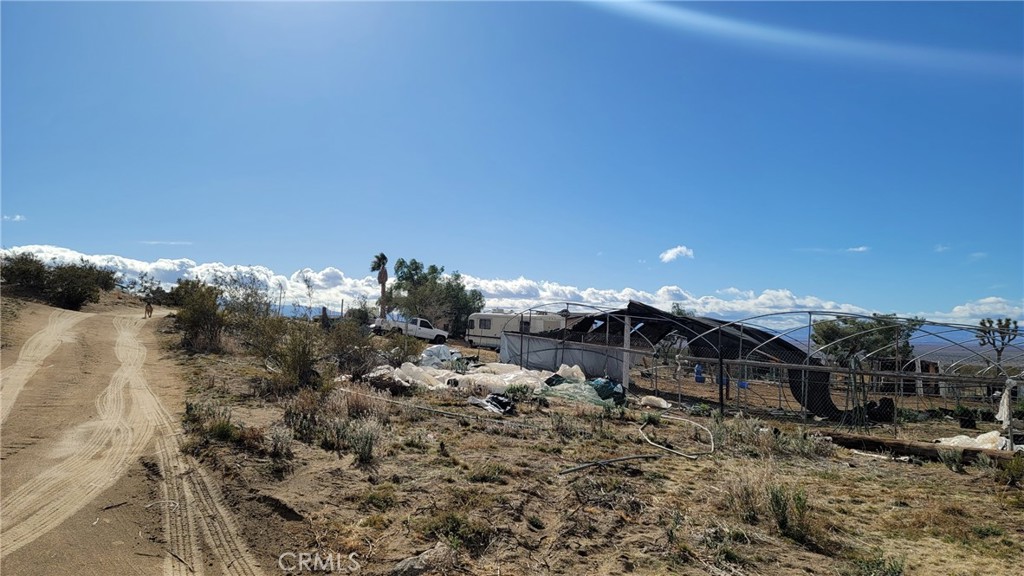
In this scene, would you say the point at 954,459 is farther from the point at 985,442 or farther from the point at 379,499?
the point at 379,499

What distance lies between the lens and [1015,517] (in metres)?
5.66

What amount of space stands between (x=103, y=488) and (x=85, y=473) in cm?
64

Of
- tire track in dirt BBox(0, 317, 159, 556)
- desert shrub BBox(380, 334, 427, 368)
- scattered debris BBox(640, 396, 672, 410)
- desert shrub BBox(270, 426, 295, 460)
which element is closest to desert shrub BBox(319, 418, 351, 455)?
desert shrub BBox(270, 426, 295, 460)

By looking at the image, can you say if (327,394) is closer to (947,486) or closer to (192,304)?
(947,486)

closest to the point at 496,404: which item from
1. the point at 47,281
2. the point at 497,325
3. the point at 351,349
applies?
the point at 351,349

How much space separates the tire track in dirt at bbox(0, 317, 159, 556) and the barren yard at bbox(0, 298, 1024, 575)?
28mm

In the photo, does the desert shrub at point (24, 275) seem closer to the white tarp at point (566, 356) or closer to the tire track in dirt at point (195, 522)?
the white tarp at point (566, 356)

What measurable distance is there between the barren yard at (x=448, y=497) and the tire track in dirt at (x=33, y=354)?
0.56 ft

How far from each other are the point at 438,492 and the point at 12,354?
14.8m

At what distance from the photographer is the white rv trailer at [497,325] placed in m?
31.4

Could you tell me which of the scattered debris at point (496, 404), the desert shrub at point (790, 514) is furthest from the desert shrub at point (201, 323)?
the desert shrub at point (790, 514)

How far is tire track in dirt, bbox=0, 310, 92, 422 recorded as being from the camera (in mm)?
9422

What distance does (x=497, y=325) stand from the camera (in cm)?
3294

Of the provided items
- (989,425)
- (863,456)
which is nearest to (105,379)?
(863,456)
